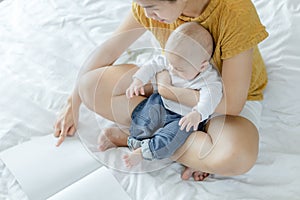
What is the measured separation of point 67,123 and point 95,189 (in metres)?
0.18

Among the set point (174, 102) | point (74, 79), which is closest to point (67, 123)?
point (74, 79)

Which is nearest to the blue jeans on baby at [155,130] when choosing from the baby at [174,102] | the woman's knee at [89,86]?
the baby at [174,102]

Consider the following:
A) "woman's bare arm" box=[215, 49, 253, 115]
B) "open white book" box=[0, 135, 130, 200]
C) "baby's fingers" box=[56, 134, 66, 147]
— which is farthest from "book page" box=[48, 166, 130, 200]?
"woman's bare arm" box=[215, 49, 253, 115]

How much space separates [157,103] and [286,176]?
0.97 ft

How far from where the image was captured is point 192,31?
2.89ft

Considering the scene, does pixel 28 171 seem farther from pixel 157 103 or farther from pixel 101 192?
pixel 157 103

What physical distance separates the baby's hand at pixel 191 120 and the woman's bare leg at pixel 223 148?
0.05 m

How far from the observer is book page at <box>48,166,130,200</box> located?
0.95 meters

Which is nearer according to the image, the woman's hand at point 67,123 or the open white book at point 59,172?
the open white book at point 59,172

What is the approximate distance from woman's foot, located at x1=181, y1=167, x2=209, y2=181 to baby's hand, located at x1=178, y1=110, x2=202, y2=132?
108 millimetres

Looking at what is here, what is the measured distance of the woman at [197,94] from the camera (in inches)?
34.2

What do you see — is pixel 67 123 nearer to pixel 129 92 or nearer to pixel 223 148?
pixel 129 92

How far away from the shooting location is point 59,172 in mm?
1000

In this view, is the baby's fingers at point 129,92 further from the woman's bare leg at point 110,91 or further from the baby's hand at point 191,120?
the baby's hand at point 191,120
